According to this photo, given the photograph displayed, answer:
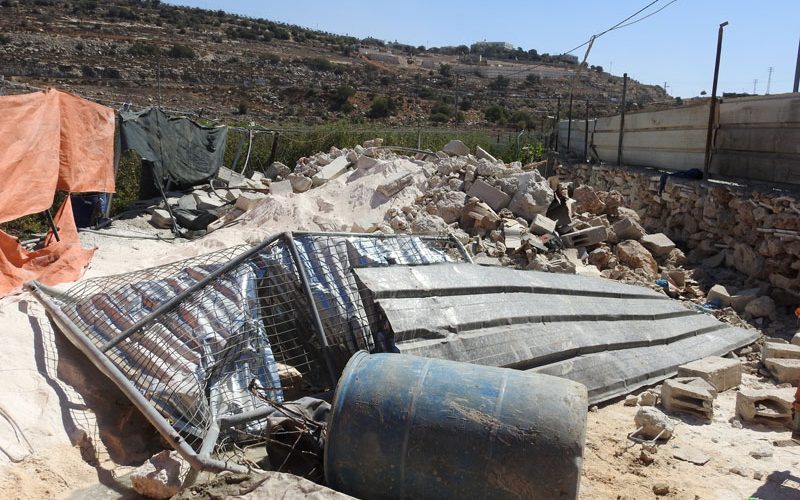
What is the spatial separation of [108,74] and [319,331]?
113 feet

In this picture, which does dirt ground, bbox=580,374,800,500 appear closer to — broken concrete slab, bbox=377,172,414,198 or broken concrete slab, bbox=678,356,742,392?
broken concrete slab, bbox=678,356,742,392

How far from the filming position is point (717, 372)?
5.51m

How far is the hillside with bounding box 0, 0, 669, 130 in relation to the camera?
3247 cm

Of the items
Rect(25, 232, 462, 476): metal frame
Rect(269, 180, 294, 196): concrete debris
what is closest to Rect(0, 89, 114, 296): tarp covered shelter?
Rect(25, 232, 462, 476): metal frame

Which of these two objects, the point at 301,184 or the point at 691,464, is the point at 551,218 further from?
the point at 691,464

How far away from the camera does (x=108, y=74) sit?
3372 cm

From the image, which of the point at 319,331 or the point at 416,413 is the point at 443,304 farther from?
the point at 416,413

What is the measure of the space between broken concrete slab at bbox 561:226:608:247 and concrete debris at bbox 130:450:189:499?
7282 mm

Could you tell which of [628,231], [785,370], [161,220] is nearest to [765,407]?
[785,370]

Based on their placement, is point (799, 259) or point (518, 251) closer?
point (799, 259)

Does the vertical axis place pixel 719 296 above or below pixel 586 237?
below

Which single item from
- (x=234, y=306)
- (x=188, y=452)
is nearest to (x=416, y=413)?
(x=188, y=452)

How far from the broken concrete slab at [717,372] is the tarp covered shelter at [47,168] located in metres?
6.07

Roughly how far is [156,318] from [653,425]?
3526 millimetres
